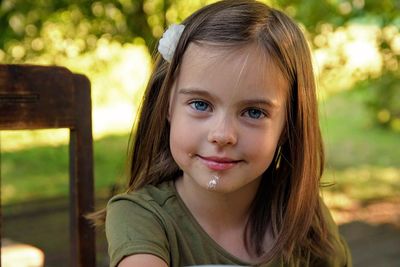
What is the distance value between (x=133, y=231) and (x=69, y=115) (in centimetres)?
40

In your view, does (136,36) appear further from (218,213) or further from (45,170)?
(45,170)

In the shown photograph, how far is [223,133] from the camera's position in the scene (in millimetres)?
1227

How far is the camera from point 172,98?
4.51ft

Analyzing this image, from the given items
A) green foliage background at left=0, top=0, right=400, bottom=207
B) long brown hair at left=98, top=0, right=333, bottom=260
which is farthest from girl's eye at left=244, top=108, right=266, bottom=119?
green foliage background at left=0, top=0, right=400, bottom=207

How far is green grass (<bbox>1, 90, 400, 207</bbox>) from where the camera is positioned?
525cm

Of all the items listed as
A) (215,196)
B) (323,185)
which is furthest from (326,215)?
(215,196)

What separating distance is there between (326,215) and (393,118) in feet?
20.5

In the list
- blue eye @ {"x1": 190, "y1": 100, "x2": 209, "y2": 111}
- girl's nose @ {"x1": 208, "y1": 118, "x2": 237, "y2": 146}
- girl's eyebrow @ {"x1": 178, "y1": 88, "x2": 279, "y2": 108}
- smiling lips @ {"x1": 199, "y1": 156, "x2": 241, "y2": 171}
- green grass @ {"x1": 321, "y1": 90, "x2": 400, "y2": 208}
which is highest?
girl's eyebrow @ {"x1": 178, "y1": 88, "x2": 279, "y2": 108}

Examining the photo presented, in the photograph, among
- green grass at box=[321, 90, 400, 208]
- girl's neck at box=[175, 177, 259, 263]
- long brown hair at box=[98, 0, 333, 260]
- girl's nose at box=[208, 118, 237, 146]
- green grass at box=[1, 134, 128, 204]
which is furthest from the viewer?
green grass at box=[321, 90, 400, 208]

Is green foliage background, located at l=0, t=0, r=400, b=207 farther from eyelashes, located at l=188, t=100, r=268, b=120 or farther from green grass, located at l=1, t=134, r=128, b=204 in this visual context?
eyelashes, located at l=188, t=100, r=268, b=120

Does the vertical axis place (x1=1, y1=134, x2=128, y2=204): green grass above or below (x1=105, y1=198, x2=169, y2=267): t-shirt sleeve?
below

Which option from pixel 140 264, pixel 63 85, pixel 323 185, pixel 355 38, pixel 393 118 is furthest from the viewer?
pixel 393 118

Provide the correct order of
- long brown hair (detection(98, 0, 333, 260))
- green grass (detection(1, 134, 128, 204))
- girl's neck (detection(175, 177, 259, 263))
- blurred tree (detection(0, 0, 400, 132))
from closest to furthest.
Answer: long brown hair (detection(98, 0, 333, 260)), girl's neck (detection(175, 177, 259, 263)), blurred tree (detection(0, 0, 400, 132)), green grass (detection(1, 134, 128, 204))

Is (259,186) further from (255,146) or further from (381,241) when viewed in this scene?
(381,241)
